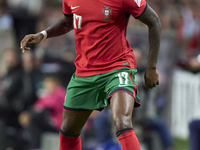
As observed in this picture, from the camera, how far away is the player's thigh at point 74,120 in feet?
A: 14.8

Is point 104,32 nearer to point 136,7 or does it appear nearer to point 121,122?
point 136,7

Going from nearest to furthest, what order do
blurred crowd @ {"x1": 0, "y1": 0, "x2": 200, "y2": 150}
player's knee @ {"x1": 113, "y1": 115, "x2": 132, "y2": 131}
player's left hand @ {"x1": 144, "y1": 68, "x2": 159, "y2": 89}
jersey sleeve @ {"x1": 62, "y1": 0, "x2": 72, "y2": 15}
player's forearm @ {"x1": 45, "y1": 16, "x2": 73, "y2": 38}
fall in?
player's knee @ {"x1": 113, "y1": 115, "x2": 132, "y2": 131}, player's left hand @ {"x1": 144, "y1": 68, "x2": 159, "y2": 89}, jersey sleeve @ {"x1": 62, "y1": 0, "x2": 72, "y2": 15}, player's forearm @ {"x1": 45, "y1": 16, "x2": 73, "y2": 38}, blurred crowd @ {"x1": 0, "y1": 0, "x2": 200, "y2": 150}

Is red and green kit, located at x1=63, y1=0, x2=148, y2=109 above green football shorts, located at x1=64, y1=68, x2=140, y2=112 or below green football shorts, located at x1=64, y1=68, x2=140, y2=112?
above

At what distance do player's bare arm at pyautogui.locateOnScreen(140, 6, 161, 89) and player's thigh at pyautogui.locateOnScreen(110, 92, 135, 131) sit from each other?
41 centimetres

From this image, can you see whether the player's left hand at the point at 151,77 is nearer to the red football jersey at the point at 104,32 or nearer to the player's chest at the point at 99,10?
the red football jersey at the point at 104,32

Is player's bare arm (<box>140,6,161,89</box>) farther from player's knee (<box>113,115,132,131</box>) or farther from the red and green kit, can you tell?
player's knee (<box>113,115,132,131</box>)

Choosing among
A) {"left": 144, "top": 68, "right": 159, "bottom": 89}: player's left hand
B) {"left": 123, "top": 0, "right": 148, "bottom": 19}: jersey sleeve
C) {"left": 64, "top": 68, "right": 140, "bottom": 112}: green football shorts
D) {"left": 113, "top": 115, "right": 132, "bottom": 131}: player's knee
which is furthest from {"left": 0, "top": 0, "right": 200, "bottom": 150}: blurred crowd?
{"left": 113, "top": 115, "right": 132, "bottom": 131}: player's knee

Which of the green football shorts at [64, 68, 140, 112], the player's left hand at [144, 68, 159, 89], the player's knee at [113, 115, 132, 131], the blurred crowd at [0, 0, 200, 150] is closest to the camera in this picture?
the player's knee at [113, 115, 132, 131]

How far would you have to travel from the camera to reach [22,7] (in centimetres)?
945

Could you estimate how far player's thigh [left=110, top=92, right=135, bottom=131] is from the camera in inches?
153

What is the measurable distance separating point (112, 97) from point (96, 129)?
408 cm

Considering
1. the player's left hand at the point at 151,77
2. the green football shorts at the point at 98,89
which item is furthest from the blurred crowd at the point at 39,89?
the player's left hand at the point at 151,77

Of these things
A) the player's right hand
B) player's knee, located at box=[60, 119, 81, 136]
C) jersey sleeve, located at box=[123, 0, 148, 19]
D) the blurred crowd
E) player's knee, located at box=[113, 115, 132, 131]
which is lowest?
the blurred crowd

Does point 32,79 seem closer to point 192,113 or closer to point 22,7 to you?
point 22,7
